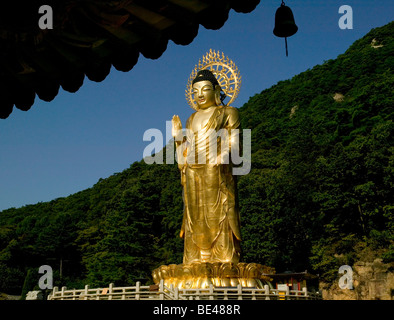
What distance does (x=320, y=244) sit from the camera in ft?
58.2

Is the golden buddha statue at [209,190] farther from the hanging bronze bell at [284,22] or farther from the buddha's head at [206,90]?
the hanging bronze bell at [284,22]

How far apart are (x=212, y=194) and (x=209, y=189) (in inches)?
5.2

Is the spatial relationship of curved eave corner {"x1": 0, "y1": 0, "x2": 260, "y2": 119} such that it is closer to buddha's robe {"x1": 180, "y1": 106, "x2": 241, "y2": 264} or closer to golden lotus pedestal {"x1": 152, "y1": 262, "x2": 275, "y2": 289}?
golden lotus pedestal {"x1": 152, "y1": 262, "x2": 275, "y2": 289}

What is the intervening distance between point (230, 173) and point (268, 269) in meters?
2.29

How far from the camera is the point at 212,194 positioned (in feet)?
33.1

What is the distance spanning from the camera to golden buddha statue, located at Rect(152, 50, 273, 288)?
31.2 ft

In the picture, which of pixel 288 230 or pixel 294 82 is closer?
pixel 288 230

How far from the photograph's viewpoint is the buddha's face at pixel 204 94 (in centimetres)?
1078

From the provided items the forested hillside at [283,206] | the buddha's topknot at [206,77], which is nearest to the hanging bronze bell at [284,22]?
the buddha's topknot at [206,77]

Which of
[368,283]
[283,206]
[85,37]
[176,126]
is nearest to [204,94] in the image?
[176,126]

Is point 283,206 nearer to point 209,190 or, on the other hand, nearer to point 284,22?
point 209,190
